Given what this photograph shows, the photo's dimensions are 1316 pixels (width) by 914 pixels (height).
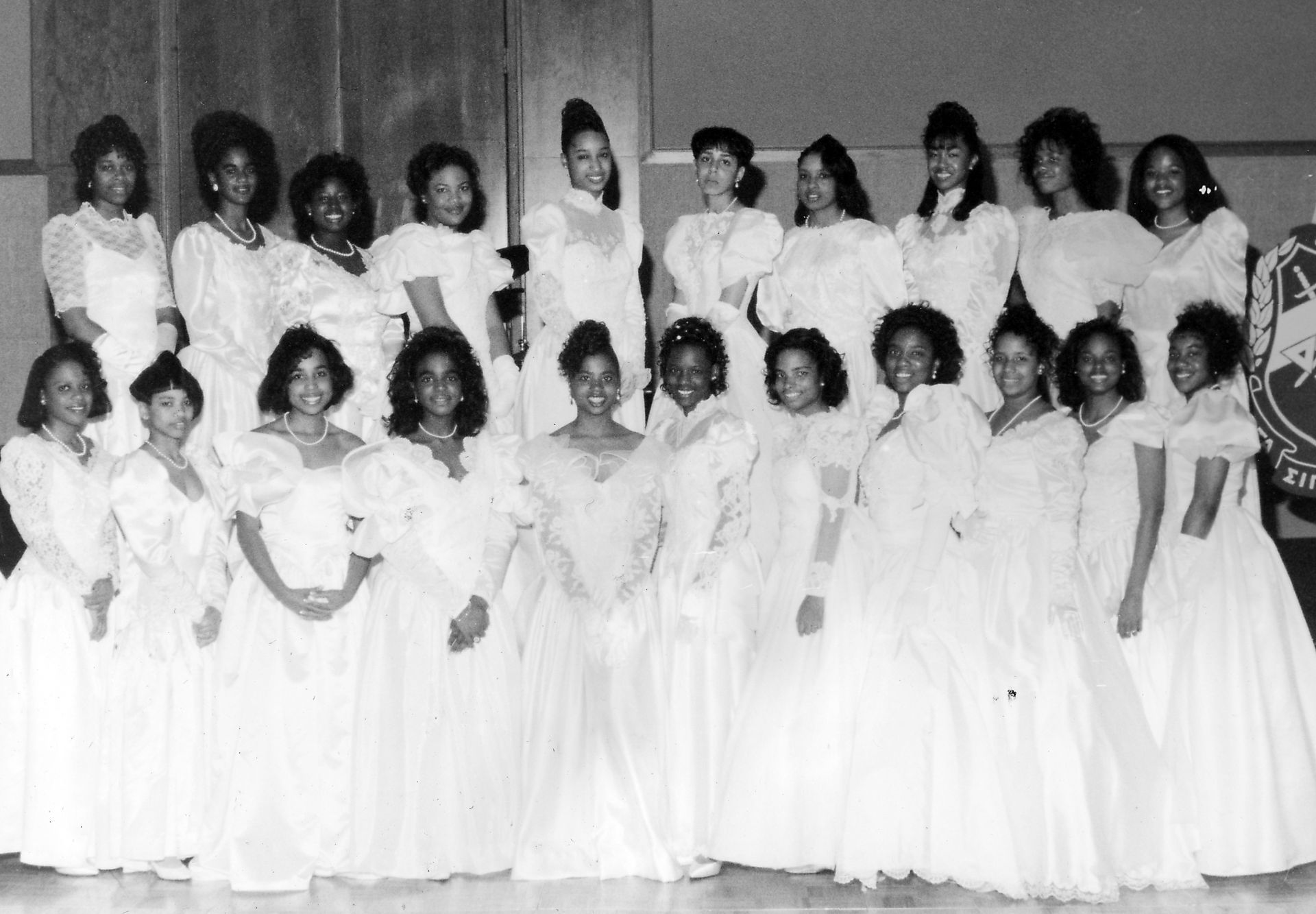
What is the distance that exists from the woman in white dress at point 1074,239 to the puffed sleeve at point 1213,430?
62cm

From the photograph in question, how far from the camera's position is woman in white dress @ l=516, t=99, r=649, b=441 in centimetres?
556

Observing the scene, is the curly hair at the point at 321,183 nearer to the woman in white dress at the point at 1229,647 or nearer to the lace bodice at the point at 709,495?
the lace bodice at the point at 709,495

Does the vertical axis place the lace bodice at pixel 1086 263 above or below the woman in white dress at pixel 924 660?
above

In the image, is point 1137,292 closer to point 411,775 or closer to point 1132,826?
point 1132,826

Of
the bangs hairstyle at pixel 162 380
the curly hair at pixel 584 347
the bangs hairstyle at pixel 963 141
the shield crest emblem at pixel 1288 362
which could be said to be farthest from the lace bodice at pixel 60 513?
the shield crest emblem at pixel 1288 362

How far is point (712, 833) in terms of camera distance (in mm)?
4750

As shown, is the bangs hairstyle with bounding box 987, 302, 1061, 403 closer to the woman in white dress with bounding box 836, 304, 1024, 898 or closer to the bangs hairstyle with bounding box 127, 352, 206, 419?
the woman in white dress with bounding box 836, 304, 1024, 898

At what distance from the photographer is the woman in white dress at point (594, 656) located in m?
4.75

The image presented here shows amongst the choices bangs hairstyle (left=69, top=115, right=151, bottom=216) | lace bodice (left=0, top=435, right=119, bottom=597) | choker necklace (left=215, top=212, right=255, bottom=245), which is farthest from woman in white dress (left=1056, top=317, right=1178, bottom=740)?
bangs hairstyle (left=69, top=115, right=151, bottom=216)

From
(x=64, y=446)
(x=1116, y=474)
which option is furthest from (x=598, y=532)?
(x=64, y=446)

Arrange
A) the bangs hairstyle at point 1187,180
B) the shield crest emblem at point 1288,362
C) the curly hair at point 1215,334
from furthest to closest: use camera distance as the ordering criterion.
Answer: the shield crest emblem at point 1288,362 → the bangs hairstyle at point 1187,180 → the curly hair at point 1215,334

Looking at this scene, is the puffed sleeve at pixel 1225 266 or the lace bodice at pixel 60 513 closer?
the lace bodice at pixel 60 513

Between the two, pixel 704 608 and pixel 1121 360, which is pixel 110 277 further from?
pixel 1121 360

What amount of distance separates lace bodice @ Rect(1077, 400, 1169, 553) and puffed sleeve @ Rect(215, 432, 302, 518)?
7.92 feet
